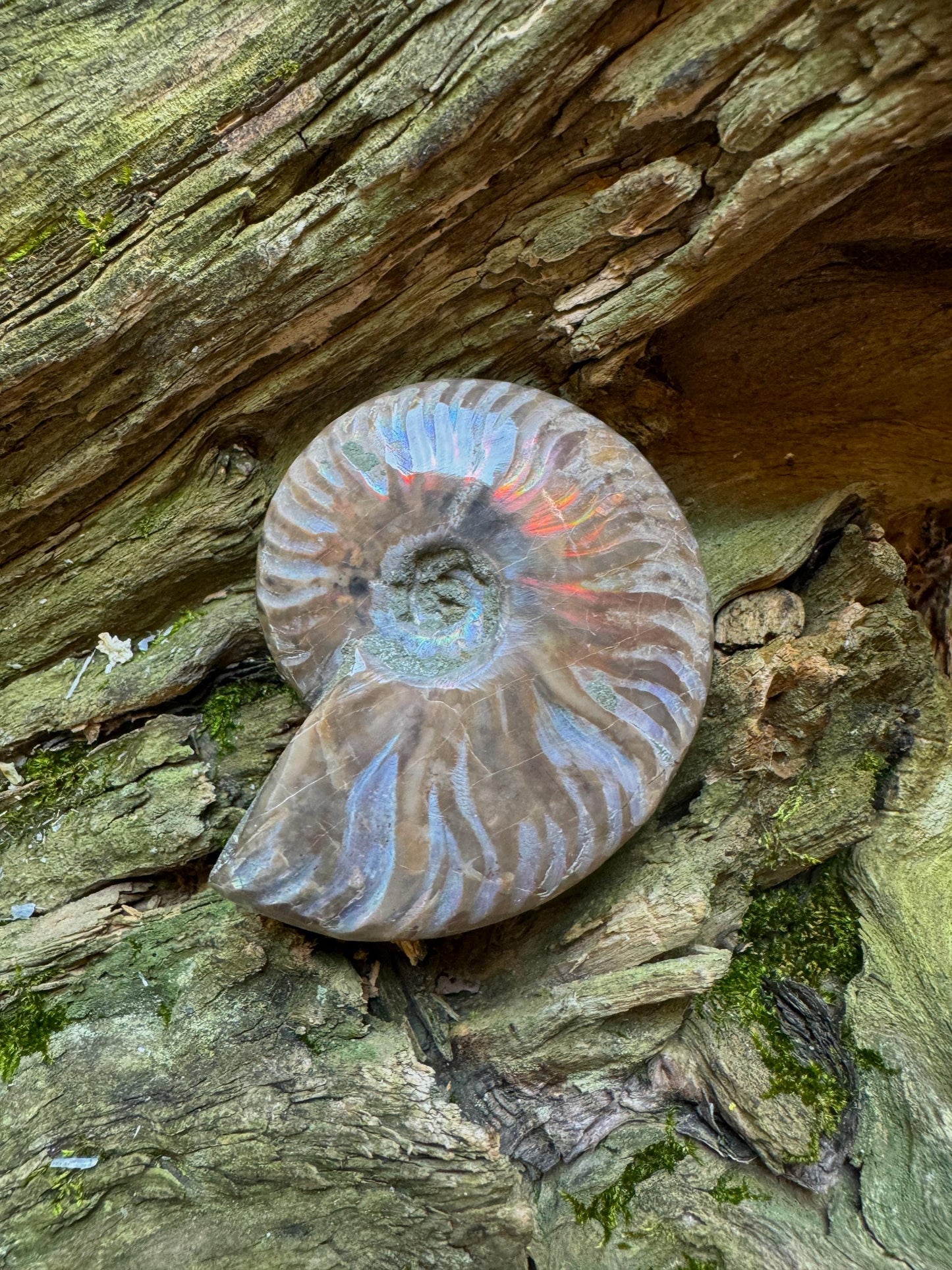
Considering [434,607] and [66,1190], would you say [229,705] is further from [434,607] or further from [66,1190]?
[66,1190]

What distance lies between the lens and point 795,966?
215 centimetres

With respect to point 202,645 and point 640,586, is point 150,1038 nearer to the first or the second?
point 202,645

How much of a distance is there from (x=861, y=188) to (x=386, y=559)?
158 centimetres

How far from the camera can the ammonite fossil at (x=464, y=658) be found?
1.78m

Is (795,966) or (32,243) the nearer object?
(32,243)

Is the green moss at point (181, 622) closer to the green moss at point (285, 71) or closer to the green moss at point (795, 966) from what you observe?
the green moss at point (285, 71)

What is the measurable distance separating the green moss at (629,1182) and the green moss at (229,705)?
163 centimetres

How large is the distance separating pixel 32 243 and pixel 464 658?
160cm

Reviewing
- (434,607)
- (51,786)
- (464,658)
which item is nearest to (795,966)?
(464,658)

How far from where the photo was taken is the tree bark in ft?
5.78

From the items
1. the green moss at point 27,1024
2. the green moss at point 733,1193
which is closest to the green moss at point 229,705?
the green moss at point 27,1024

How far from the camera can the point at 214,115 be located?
1854mm

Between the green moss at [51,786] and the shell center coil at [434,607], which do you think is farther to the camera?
the green moss at [51,786]

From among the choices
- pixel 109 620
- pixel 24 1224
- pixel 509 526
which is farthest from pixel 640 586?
pixel 24 1224
